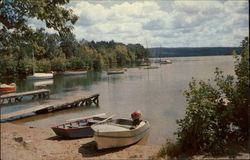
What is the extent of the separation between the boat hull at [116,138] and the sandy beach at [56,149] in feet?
1.00

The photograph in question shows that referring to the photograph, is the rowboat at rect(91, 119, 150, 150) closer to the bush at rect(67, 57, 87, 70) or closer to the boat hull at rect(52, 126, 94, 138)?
the boat hull at rect(52, 126, 94, 138)

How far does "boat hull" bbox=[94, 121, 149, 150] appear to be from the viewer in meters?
13.1

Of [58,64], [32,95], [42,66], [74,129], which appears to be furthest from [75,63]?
[74,129]

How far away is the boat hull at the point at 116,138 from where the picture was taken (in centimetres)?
1309

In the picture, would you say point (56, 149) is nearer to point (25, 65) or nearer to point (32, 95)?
point (32, 95)

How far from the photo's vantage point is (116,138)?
1345 cm

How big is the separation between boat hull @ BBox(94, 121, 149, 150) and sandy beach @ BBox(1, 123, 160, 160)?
0.30 m

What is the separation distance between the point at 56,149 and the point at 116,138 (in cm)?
313

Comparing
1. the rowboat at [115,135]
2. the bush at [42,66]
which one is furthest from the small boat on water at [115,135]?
the bush at [42,66]

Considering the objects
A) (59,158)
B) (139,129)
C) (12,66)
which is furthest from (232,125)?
(12,66)

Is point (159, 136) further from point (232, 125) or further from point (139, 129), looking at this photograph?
point (232, 125)

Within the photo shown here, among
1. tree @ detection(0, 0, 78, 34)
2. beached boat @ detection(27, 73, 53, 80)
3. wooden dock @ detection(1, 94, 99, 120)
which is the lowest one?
wooden dock @ detection(1, 94, 99, 120)

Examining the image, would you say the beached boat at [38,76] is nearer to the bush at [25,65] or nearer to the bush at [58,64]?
the bush at [25,65]

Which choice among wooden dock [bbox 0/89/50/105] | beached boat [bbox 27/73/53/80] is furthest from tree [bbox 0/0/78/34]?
beached boat [bbox 27/73/53/80]
